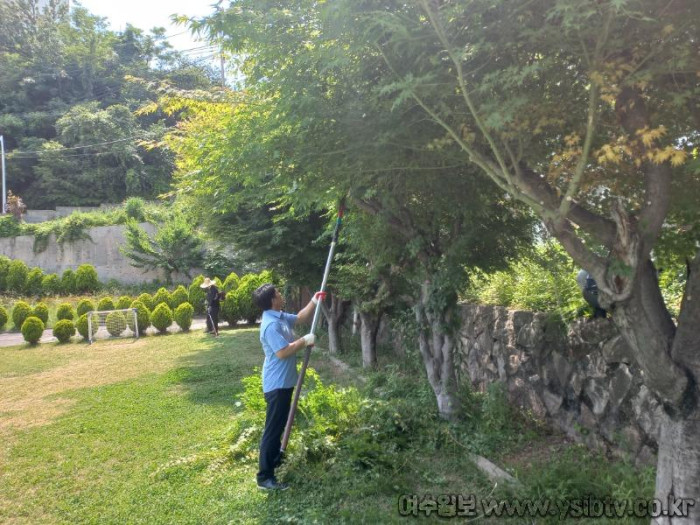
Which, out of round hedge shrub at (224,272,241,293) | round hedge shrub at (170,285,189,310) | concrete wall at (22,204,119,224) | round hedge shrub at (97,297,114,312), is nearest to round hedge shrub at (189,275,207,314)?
round hedge shrub at (170,285,189,310)

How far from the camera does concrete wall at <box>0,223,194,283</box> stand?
29.7 m

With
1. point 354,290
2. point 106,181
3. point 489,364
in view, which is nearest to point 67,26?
point 106,181

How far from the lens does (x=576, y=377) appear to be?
471cm

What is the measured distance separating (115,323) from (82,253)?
52.5ft

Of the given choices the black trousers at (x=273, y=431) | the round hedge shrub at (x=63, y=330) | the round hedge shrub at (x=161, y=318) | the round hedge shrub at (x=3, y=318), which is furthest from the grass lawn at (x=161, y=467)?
the round hedge shrub at (x=3, y=318)

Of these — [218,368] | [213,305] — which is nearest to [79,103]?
[213,305]

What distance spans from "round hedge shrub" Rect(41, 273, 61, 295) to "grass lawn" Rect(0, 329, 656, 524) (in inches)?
681

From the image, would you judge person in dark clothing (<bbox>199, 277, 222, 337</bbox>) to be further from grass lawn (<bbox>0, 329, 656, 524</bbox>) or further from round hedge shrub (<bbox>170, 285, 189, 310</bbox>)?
grass lawn (<bbox>0, 329, 656, 524</bbox>)

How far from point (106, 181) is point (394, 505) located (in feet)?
134

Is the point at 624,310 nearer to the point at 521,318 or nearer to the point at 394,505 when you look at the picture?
the point at 394,505

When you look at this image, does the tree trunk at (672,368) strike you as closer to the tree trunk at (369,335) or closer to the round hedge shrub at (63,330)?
the tree trunk at (369,335)

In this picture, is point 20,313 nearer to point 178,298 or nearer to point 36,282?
point 178,298

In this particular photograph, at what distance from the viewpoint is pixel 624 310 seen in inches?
116

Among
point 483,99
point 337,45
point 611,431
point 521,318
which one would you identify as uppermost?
point 337,45
